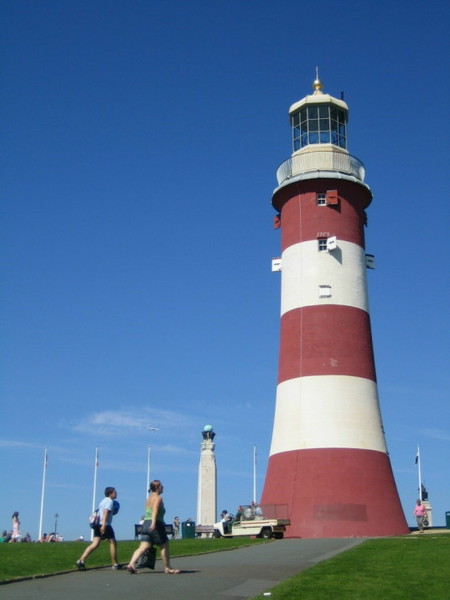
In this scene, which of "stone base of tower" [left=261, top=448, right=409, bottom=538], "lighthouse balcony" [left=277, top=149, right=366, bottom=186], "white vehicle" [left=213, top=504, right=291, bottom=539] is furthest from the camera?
"lighthouse balcony" [left=277, top=149, right=366, bottom=186]

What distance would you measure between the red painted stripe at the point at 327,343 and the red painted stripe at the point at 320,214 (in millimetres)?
3767

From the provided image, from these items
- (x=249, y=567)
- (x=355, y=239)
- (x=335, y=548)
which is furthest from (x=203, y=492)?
(x=249, y=567)

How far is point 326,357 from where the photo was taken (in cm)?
3469

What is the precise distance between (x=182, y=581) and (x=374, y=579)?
326 cm

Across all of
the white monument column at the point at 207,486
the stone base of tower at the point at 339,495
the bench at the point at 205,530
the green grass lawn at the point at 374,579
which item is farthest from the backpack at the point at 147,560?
the white monument column at the point at 207,486

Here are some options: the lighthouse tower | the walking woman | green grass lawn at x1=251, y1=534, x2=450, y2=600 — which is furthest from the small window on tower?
the walking woman

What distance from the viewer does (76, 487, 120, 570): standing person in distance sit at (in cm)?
1579

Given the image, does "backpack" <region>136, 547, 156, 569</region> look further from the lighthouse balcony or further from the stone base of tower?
the lighthouse balcony

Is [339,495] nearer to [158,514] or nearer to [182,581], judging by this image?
[158,514]

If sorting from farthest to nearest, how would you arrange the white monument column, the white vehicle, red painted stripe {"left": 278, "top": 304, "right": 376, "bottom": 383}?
1. the white monument column
2. red painted stripe {"left": 278, "top": 304, "right": 376, "bottom": 383}
3. the white vehicle

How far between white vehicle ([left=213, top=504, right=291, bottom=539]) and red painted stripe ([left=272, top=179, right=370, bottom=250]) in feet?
41.2

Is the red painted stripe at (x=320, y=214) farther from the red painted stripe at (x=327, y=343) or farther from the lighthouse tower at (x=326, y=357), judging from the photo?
the red painted stripe at (x=327, y=343)

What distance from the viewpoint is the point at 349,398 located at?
34125mm

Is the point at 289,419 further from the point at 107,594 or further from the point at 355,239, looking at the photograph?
the point at 107,594
